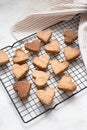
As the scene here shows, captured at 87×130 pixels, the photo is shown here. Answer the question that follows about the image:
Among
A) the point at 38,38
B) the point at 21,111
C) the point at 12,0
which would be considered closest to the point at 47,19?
the point at 38,38

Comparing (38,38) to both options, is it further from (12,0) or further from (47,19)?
(12,0)

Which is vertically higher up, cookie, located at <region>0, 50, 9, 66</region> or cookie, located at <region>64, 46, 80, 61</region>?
cookie, located at <region>0, 50, 9, 66</region>

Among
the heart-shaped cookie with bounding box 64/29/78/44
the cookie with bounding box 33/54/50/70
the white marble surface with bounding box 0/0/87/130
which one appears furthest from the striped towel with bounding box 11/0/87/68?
the white marble surface with bounding box 0/0/87/130

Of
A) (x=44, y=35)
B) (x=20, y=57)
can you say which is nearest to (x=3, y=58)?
(x=20, y=57)

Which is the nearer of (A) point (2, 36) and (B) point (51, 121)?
(B) point (51, 121)

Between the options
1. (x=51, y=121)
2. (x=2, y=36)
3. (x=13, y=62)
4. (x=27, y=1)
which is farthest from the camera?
(x=27, y=1)

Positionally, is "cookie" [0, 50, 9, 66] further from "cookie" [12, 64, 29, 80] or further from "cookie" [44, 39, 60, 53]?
"cookie" [44, 39, 60, 53]
